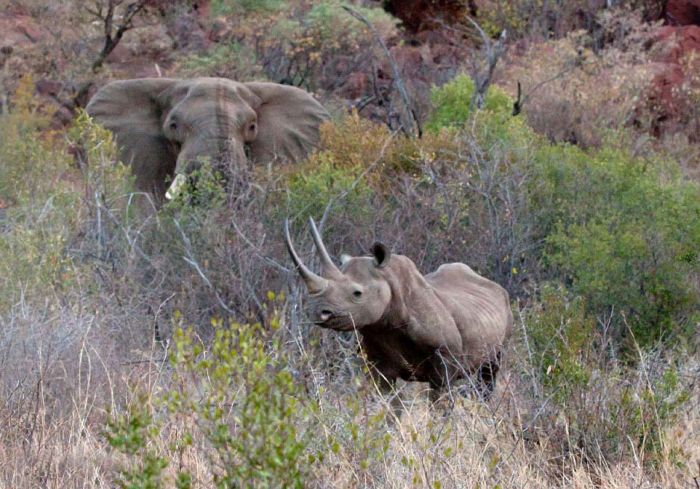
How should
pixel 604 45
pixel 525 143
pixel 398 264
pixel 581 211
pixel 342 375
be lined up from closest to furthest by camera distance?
pixel 398 264
pixel 342 375
pixel 581 211
pixel 525 143
pixel 604 45

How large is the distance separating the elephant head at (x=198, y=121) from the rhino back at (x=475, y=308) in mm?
5453

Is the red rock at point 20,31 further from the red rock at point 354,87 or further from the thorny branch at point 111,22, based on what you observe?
the red rock at point 354,87

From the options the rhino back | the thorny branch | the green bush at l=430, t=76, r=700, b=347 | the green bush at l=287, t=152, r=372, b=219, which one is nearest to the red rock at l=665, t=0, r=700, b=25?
the thorny branch

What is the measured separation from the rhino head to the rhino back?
0.62 m

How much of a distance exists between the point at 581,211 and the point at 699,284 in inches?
75.1

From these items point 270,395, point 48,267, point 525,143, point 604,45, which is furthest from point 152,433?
point 604,45

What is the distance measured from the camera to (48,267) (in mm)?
9219

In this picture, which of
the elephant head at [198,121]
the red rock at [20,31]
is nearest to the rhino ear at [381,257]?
the elephant head at [198,121]

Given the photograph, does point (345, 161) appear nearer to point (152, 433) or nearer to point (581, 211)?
point (581, 211)

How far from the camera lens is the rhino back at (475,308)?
7363 millimetres

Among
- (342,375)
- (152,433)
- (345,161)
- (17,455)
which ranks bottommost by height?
(345,161)

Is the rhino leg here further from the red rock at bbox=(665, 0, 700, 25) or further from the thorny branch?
the red rock at bbox=(665, 0, 700, 25)

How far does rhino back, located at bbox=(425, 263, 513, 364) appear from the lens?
24.2ft

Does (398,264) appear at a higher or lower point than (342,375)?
higher
